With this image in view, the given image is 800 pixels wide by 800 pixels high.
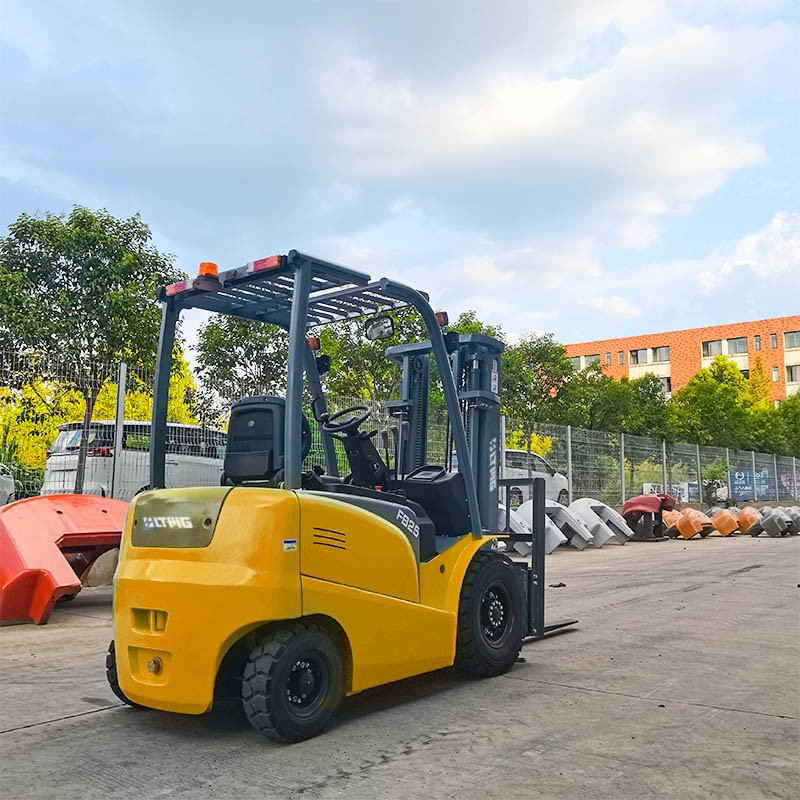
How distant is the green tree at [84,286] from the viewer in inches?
647

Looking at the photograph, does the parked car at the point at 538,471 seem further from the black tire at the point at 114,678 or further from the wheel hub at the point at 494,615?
the black tire at the point at 114,678

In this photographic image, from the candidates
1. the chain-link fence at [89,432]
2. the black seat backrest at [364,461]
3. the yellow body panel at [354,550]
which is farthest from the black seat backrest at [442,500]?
the chain-link fence at [89,432]

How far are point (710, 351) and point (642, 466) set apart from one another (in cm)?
6937

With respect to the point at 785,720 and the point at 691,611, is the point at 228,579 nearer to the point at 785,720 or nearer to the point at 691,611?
the point at 785,720

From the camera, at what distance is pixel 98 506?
939cm

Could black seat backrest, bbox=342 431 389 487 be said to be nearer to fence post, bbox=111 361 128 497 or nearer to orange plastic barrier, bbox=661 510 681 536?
fence post, bbox=111 361 128 497

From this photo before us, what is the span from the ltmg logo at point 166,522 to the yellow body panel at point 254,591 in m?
0.11

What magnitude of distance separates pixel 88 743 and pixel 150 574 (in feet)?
2.91

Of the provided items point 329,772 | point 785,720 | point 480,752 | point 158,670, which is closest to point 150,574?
point 158,670

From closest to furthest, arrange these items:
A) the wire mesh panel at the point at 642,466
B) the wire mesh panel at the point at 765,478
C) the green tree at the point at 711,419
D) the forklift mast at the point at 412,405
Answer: the forklift mast at the point at 412,405, the wire mesh panel at the point at 642,466, the wire mesh panel at the point at 765,478, the green tree at the point at 711,419

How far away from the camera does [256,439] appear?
15.4 ft

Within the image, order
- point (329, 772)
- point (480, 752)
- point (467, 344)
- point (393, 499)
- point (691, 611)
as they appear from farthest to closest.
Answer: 1. point (691, 611)
2. point (467, 344)
3. point (393, 499)
4. point (480, 752)
5. point (329, 772)

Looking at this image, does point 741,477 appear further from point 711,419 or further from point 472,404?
point 472,404

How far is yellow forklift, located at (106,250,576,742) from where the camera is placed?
4.16 metres
